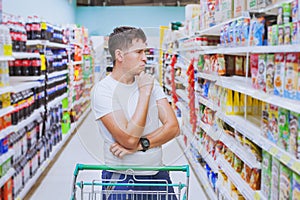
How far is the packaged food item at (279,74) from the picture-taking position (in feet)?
8.38

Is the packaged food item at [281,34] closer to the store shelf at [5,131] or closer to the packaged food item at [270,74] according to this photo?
the packaged food item at [270,74]

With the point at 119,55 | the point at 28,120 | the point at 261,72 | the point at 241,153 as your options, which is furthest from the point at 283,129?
the point at 28,120

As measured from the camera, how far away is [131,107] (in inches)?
70.2

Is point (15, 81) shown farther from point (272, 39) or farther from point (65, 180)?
point (272, 39)

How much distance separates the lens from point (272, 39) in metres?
2.65

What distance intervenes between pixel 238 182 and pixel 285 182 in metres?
0.86

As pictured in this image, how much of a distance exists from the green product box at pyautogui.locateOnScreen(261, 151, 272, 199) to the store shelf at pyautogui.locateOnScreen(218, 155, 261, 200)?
0.27 ft

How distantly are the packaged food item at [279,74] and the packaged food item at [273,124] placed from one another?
4.3 inches

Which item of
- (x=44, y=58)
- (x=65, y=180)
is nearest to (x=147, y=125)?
(x=65, y=180)

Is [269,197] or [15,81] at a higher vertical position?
[15,81]

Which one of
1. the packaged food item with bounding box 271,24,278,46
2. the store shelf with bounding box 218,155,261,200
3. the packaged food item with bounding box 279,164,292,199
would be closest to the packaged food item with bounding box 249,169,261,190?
the store shelf with bounding box 218,155,261,200

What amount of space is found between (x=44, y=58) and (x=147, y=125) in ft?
13.1

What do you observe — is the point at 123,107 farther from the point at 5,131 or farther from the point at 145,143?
Result: the point at 5,131

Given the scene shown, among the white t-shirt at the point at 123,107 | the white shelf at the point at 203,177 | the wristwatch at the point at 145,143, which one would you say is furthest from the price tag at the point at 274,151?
the white shelf at the point at 203,177
